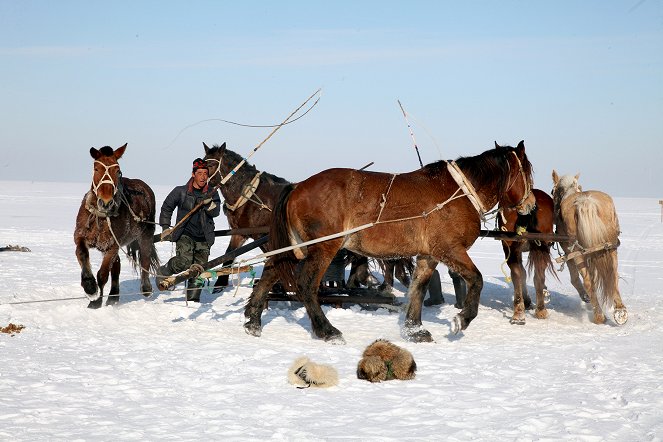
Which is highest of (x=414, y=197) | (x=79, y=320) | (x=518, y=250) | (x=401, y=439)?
(x=414, y=197)

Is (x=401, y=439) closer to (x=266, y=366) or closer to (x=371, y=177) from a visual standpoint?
(x=266, y=366)

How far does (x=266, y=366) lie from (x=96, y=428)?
2.06m

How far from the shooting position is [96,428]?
488 cm

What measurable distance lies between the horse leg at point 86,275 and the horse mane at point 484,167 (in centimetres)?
427

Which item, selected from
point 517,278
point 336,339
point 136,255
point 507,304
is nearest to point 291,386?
point 336,339

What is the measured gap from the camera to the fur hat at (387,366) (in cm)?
628

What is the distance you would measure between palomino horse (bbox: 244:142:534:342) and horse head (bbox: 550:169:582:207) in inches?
106

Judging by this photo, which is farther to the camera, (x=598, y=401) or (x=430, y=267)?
(x=430, y=267)

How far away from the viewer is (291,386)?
239 inches

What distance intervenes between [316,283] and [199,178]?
284 centimetres

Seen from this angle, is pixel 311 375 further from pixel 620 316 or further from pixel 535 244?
pixel 535 244

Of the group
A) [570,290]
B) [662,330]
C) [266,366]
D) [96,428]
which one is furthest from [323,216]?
[570,290]

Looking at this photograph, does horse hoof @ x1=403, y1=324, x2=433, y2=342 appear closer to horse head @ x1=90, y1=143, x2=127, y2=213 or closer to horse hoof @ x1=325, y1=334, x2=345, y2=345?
horse hoof @ x1=325, y1=334, x2=345, y2=345

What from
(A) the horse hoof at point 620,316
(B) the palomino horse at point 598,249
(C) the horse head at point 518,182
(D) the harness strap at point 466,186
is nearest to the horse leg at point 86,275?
(D) the harness strap at point 466,186
